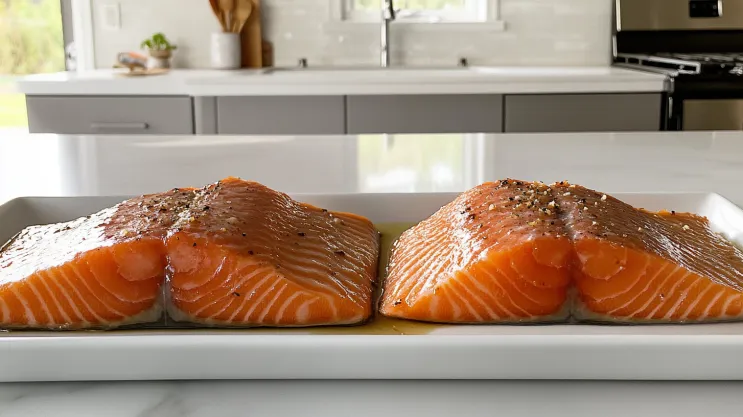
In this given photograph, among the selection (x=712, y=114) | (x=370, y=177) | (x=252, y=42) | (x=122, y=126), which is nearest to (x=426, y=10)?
(x=252, y=42)

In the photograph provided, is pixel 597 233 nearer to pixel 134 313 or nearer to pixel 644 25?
pixel 134 313

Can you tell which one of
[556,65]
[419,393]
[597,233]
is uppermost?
[556,65]

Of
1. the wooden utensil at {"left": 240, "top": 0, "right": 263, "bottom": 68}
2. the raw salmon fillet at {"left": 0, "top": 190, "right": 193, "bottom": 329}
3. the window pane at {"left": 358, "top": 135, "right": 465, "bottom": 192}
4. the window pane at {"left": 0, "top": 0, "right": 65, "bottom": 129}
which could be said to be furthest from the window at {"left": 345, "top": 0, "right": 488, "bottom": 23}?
the raw salmon fillet at {"left": 0, "top": 190, "right": 193, "bottom": 329}

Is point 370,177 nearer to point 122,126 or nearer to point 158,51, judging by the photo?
point 122,126

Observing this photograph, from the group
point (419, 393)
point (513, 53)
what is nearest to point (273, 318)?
point (419, 393)

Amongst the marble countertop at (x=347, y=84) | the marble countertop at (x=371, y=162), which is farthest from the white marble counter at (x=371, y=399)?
the marble countertop at (x=347, y=84)

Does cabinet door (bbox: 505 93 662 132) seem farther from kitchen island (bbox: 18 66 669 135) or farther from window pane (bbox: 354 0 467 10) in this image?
window pane (bbox: 354 0 467 10)

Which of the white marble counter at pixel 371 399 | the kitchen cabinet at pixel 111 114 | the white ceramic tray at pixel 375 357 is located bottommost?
the white marble counter at pixel 371 399

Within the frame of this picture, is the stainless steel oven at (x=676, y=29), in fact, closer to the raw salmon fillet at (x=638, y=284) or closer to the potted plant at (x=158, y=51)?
the potted plant at (x=158, y=51)
